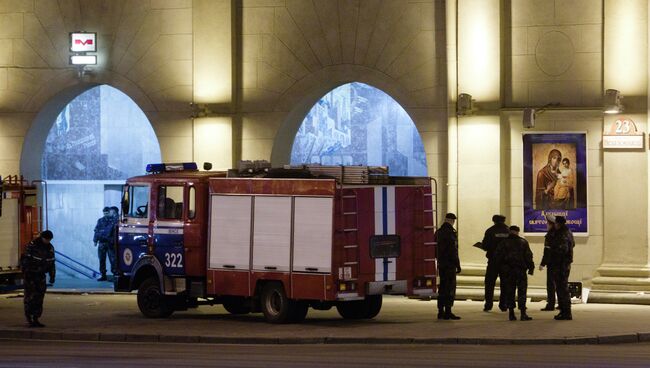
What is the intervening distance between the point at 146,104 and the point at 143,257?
26.3ft

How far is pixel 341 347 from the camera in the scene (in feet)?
64.8

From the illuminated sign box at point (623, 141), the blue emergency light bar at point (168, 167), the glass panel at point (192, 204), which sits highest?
the illuminated sign box at point (623, 141)

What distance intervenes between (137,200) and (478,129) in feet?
25.0

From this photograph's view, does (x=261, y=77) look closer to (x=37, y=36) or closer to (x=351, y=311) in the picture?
(x=37, y=36)

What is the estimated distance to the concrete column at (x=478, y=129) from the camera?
28.1 meters

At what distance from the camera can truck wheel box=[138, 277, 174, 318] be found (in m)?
24.3

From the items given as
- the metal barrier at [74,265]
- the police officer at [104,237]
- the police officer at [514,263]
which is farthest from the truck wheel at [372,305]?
the metal barrier at [74,265]

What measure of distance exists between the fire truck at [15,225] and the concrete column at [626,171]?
38.1ft

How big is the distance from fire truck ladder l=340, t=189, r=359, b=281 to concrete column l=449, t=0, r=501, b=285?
6544 mm

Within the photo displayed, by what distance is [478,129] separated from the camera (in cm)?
2819

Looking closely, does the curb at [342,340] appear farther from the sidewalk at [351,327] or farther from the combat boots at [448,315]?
the combat boots at [448,315]

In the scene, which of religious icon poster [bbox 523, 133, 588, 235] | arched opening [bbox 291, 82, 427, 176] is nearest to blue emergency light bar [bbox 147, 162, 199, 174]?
arched opening [bbox 291, 82, 427, 176]

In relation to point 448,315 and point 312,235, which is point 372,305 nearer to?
point 448,315

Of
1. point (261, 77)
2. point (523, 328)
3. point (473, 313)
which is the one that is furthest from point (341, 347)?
point (261, 77)
